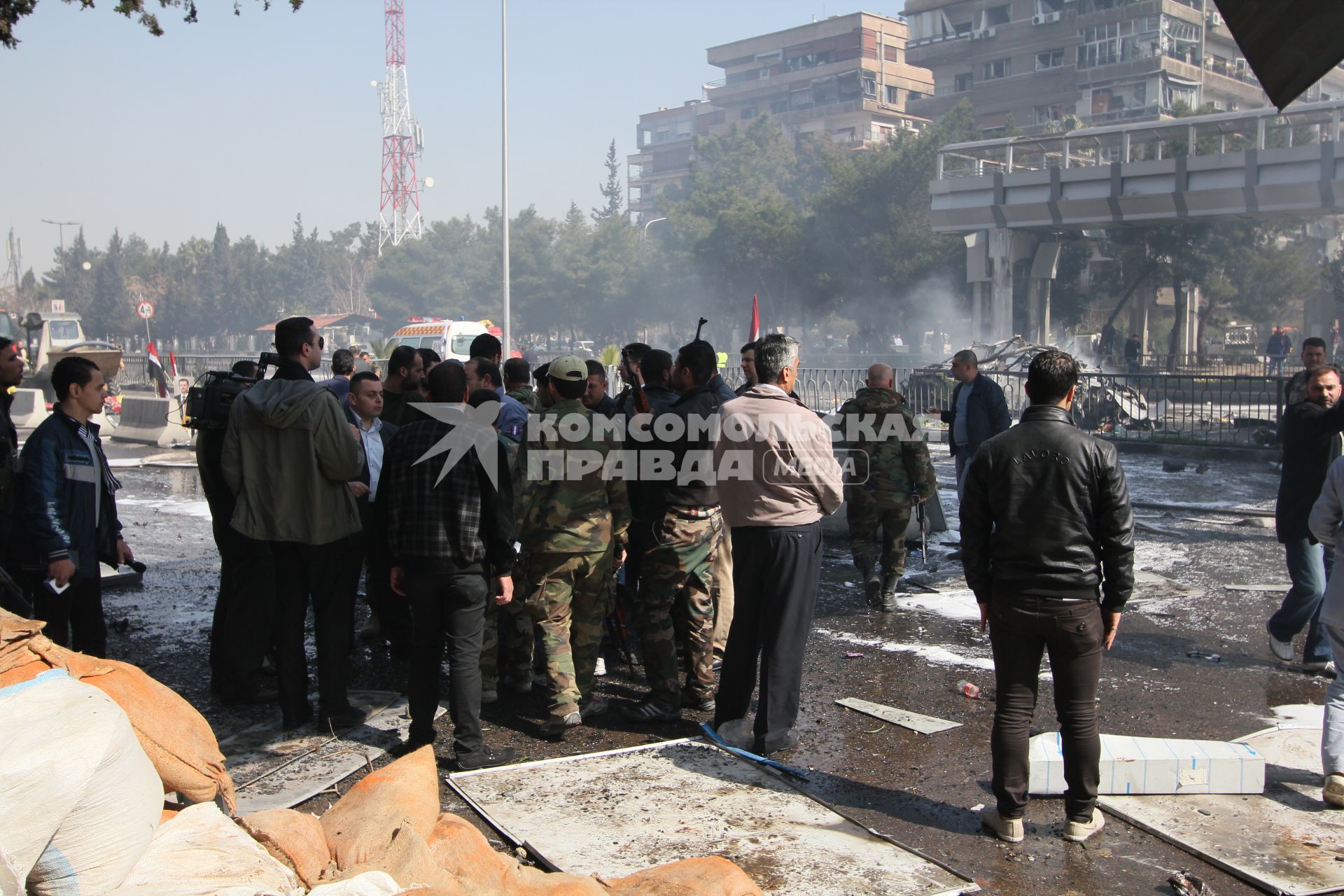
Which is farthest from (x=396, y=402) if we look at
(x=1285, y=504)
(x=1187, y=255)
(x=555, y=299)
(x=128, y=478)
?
(x=555, y=299)

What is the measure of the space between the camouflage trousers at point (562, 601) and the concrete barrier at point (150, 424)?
16461mm

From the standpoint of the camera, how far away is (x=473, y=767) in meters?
4.76

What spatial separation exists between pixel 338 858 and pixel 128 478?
14.2m

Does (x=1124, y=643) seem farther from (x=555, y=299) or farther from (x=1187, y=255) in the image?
(x=555, y=299)

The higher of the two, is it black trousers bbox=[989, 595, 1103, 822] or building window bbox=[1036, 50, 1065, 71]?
building window bbox=[1036, 50, 1065, 71]

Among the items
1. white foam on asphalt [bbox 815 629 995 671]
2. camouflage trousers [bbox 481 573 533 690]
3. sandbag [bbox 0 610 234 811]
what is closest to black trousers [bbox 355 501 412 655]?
camouflage trousers [bbox 481 573 533 690]

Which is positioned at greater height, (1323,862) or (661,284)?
(661,284)

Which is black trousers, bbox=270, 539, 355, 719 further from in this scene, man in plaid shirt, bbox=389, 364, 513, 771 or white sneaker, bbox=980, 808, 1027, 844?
white sneaker, bbox=980, 808, 1027, 844

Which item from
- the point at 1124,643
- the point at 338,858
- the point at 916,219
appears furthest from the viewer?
the point at 916,219

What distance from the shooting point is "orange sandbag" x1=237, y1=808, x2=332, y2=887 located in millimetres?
3086

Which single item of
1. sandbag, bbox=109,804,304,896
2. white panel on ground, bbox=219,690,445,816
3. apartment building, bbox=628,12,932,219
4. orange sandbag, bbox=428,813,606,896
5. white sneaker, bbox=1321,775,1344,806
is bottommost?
white panel on ground, bbox=219,690,445,816

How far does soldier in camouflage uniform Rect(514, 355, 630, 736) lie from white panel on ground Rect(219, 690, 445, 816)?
33.4 inches

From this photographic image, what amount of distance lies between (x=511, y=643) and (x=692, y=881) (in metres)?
2.99

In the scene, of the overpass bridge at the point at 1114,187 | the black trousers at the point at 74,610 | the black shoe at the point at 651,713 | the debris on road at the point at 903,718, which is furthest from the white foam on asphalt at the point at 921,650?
the overpass bridge at the point at 1114,187
